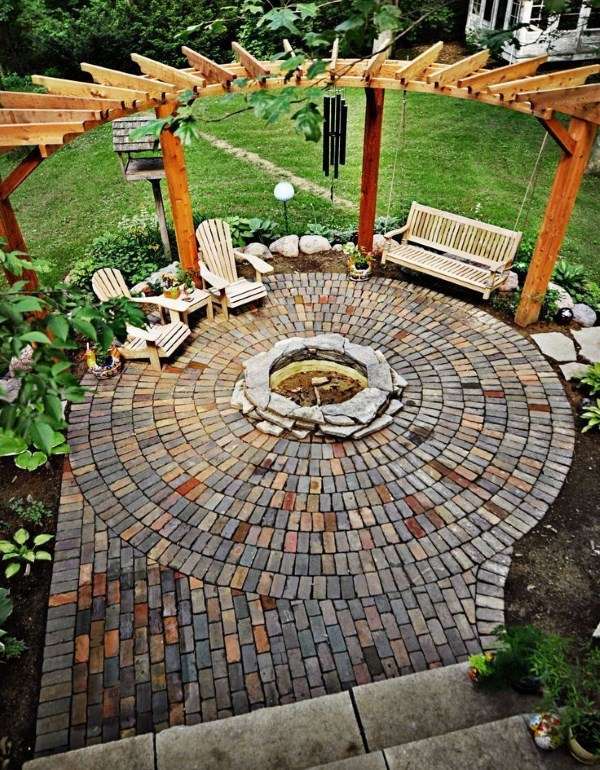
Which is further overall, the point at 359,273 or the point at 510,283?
the point at 359,273

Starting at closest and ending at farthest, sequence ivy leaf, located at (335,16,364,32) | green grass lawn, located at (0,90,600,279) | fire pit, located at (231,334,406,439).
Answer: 1. ivy leaf, located at (335,16,364,32)
2. fire pit, located at (231,334,406,439)
3. green grass lawn, located at (0,90,600,279)

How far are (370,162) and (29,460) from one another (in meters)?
→ 5.71

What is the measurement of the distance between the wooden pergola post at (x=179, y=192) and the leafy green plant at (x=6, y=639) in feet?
15.0

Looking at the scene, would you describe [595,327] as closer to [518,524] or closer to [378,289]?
[378,289]

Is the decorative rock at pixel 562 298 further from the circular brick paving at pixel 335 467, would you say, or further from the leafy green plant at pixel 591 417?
the leafy green plant at pixel 591 417

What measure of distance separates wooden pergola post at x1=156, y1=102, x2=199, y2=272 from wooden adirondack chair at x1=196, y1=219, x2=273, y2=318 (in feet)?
0.58

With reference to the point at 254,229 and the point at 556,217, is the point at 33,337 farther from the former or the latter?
the point at 254,229

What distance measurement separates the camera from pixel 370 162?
753cm

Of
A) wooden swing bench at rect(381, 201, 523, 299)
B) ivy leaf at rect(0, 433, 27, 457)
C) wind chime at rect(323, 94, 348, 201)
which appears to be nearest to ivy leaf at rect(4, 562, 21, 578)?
ivy leaf at rect(0, 433, 27, 457)

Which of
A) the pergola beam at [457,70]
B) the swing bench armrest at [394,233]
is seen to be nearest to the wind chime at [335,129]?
the swing bench armrest at [394,233]

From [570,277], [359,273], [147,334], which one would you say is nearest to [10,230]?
[147,334]

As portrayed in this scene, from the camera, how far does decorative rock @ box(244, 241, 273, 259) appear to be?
8297 millimetres

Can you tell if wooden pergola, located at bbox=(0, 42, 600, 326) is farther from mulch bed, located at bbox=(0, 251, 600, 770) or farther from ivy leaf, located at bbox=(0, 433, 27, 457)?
mulch bed, located at bbox=(0, 251, 600, 770)

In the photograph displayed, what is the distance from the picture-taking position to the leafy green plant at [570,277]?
7.46 m
